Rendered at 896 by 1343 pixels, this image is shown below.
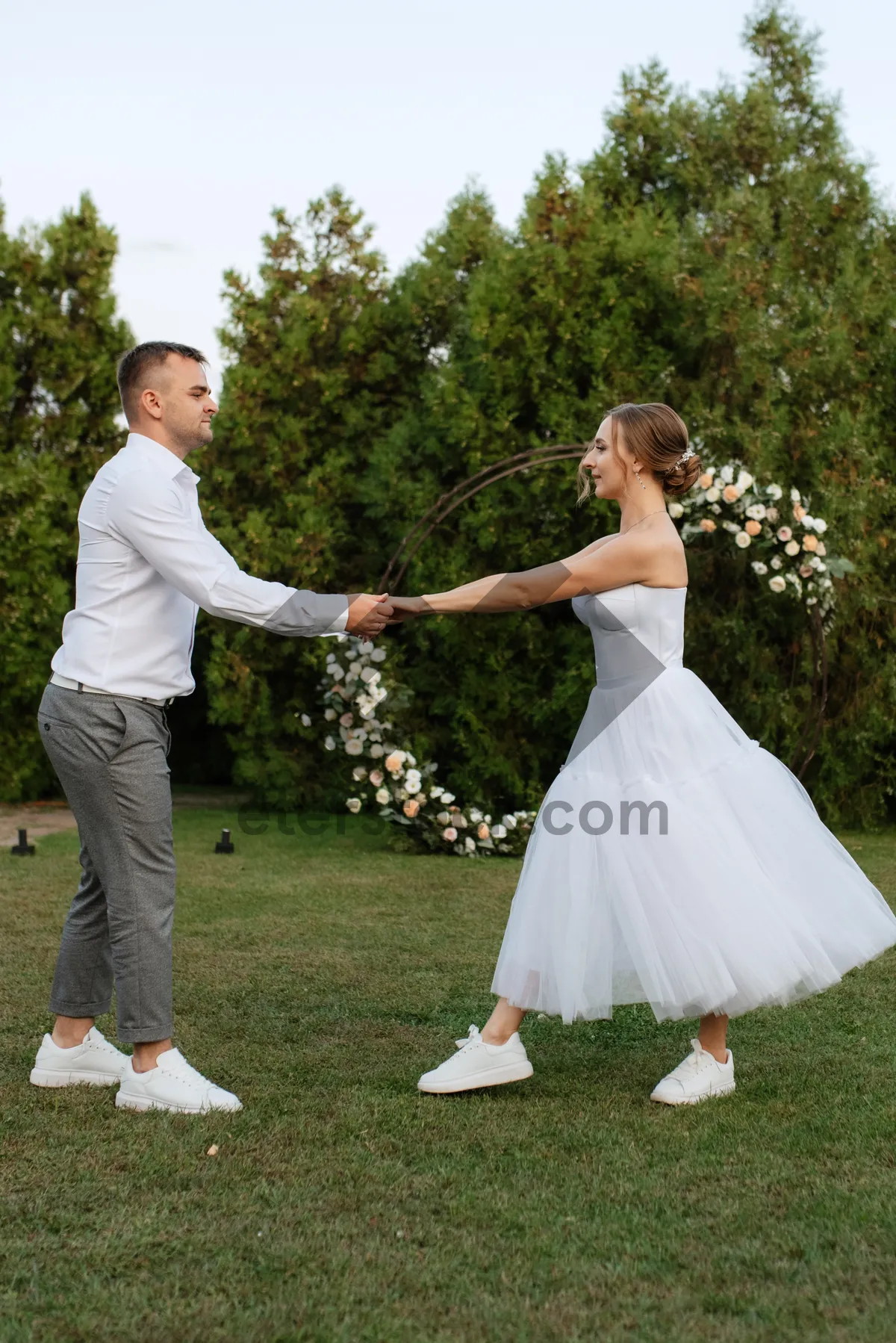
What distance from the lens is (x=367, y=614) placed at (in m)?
3.59

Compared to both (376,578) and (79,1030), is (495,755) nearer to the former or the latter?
(376,578)

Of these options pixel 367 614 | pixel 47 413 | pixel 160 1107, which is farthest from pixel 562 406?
pixel 160 1107

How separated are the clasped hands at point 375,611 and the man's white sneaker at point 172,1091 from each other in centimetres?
125

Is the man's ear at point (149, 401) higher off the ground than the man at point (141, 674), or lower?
higher

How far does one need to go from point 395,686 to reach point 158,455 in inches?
179

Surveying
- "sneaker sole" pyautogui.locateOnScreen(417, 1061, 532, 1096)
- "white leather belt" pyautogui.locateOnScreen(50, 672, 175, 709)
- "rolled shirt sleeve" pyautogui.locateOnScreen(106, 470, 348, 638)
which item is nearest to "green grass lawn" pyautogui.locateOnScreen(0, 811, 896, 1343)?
"sneaker sole" pyautogui.locateOnScreen(417, 1061, 532, 1096)

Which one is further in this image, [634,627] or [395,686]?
[395,686]

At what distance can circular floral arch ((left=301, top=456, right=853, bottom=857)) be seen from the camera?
7547 millimetres

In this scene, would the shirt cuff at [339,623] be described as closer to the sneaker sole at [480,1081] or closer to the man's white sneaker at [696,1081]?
the sneaker sole at [480,1081]

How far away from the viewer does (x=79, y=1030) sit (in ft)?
11.6

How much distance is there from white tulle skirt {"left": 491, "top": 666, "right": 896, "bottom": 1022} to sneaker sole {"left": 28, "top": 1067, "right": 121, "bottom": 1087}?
1121 mm

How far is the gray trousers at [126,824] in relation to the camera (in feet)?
10.8

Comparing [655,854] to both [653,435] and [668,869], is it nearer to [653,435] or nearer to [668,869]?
[668,869]

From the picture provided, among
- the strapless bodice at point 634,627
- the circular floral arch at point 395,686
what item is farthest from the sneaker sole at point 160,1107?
the circular floral arch at point 395,686
